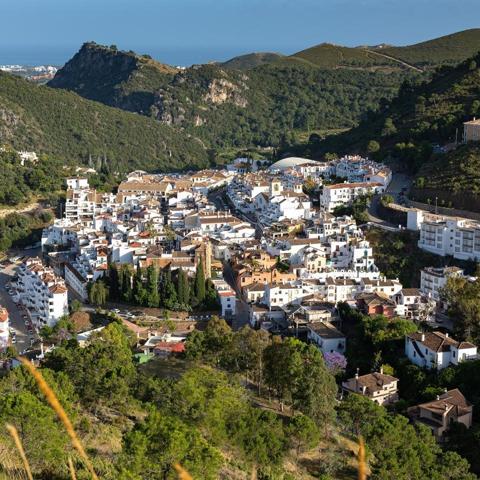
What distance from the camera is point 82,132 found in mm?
55656

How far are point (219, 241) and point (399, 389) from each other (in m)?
10.1

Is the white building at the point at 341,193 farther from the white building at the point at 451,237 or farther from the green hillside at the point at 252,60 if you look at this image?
the green hillside at the point at 252,60

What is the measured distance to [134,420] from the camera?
12805 mm

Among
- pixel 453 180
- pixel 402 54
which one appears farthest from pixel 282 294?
pixel 402 54

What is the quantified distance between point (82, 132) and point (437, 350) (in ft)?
141

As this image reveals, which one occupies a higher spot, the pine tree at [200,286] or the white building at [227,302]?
the pine tree at [200,286]

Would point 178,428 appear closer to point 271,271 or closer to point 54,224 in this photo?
point 271,271

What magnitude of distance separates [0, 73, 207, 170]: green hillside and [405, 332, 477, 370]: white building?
3507 centimetres

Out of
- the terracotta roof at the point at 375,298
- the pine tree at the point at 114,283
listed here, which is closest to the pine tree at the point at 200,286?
the pine tree at the point at 114,283

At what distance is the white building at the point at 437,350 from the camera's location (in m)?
17.1

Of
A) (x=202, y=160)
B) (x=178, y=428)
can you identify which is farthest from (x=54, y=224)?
(x=202, y=160)

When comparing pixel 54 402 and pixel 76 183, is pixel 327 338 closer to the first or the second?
pixel 54 402

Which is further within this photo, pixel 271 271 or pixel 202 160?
pixel 202 160

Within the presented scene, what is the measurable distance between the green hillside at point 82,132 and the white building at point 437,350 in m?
35.1
